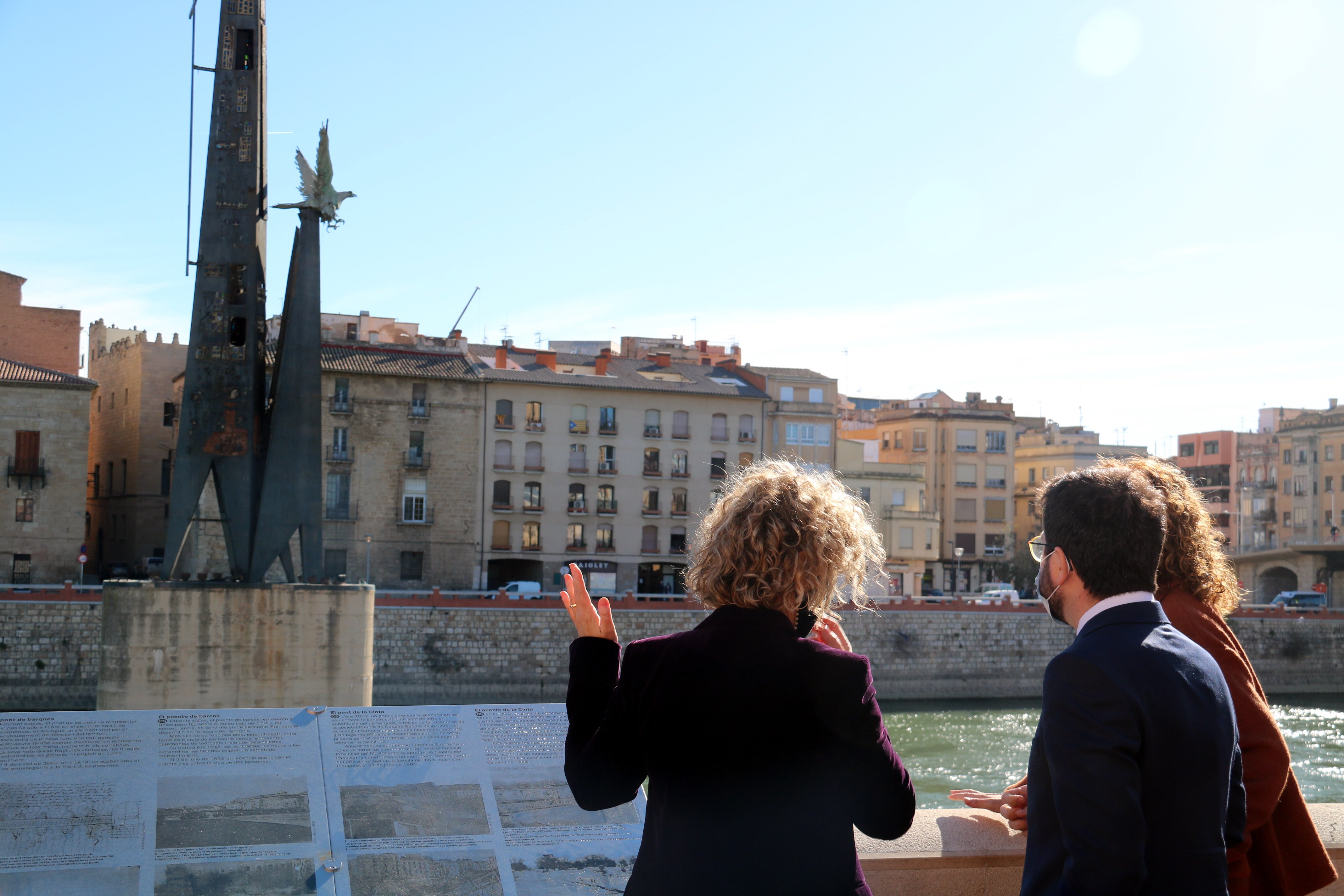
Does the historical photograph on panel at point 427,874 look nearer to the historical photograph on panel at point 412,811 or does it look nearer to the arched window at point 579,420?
the historical photograph on panel at point 412,811

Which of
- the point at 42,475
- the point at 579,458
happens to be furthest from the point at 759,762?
the point at 579,458

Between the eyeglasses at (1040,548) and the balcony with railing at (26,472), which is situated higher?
the balcony with railing at (26,472)

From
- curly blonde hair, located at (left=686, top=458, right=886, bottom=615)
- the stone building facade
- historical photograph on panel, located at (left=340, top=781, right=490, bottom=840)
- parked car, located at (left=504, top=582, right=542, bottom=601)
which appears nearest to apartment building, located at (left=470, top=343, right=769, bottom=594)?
parked car, located at (left=504, top=582, right=542, bottom=601)

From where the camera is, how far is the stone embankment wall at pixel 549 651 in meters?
28.2

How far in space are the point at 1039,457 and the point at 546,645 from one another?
3687 centimetres

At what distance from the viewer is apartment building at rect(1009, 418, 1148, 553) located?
58.2m

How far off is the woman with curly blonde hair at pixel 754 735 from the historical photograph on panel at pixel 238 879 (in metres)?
1.22

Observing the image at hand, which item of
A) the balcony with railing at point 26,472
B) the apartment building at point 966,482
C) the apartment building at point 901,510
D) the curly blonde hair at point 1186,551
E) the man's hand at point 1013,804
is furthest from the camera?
the apartment building at point 966,482

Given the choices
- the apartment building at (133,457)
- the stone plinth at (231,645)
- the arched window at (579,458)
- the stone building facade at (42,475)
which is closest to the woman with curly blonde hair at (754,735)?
the stone plinth at (231,645)

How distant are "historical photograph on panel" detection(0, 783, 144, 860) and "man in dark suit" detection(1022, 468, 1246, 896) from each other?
2240 mm

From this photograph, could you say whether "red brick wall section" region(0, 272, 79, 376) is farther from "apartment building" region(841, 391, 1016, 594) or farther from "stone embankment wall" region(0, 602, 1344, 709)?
"apartment building" region(841, 391, 1016, 594)

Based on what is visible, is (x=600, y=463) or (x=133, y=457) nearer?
(x=600, y=463)

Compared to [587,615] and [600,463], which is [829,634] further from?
[600,463]

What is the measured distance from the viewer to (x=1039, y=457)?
61.5m
